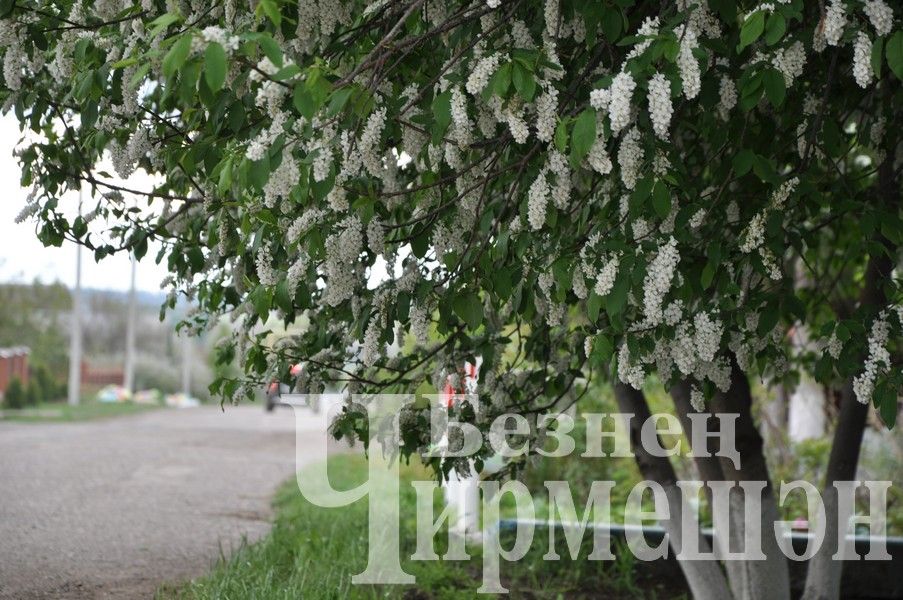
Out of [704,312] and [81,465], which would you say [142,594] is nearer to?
[704,312]

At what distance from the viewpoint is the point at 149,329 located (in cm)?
4784

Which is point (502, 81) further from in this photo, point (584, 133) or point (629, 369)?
point (629, 369)

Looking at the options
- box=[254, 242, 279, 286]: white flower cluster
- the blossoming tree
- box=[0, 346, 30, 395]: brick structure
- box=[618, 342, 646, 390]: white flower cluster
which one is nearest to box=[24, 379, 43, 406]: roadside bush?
box=[0, 346, 30, 395]: brick structure

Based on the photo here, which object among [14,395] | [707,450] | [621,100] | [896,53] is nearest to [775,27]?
[896,53]

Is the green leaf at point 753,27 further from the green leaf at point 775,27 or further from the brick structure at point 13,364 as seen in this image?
the brick structure at point 13,364

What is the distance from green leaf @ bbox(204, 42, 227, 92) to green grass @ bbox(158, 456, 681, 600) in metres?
2.68

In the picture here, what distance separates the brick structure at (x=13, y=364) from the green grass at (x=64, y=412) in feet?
4.12

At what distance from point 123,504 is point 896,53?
6861 millimetres

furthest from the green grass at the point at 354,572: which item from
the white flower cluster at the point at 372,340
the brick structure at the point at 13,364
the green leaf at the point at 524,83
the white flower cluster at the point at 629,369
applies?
the brick structure at the point at 13,364

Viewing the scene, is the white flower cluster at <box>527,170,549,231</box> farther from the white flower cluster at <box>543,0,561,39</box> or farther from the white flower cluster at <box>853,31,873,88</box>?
the white flower cluster at <box>853,31,873,88</box>

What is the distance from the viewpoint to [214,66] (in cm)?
209

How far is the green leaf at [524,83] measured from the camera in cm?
241

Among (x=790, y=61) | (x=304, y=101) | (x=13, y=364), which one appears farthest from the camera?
(x=13, y=364)

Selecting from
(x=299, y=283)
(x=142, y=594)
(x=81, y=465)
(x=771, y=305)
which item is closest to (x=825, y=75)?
(x=771, y=305)
